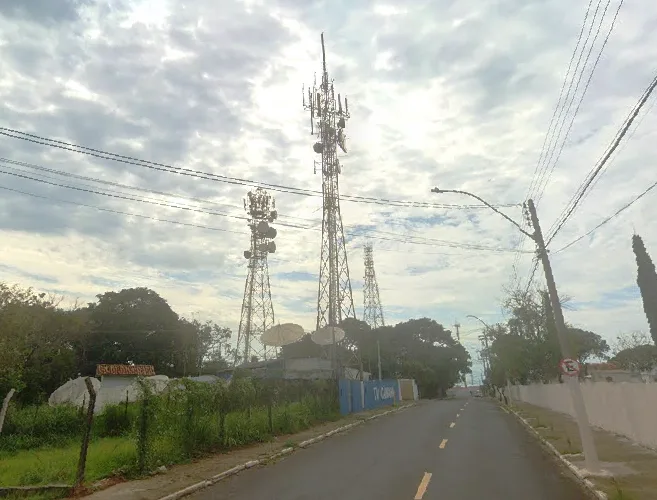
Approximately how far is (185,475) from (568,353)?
402 inches

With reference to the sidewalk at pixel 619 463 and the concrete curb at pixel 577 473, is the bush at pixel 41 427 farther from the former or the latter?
the sidewalk at pixel 619 463

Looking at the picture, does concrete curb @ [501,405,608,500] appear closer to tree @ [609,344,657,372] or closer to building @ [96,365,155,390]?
building @ [96,365,155,390]

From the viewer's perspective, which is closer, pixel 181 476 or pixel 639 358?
pixel 181 476

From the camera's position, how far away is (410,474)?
37.8 ft

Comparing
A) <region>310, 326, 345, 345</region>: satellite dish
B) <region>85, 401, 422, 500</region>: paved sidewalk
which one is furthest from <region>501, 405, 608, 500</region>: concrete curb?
<region>310, 326, 345, 345</region>: satellite dish

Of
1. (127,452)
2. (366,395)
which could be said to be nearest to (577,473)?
(127,452)

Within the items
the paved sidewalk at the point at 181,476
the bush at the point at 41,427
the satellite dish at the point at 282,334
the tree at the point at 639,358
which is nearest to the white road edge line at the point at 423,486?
the paved sidewalk at the point at 181,476

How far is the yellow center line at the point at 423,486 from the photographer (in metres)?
9.32

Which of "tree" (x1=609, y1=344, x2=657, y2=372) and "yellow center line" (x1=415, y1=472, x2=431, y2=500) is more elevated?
"tree" (x1=609, y1=344, x2=657, y2=372)

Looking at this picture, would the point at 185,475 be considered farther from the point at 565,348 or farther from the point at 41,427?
the point at 41,427

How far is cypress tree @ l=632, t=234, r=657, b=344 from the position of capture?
47.6 m

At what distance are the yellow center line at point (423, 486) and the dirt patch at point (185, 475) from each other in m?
4.98

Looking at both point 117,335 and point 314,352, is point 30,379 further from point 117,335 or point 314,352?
point 314,352

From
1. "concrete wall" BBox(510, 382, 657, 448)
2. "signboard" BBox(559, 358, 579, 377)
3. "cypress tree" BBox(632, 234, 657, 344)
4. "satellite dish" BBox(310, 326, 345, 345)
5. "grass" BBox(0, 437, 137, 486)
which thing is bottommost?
"grass" BBox(0, 437, 137, 486)
